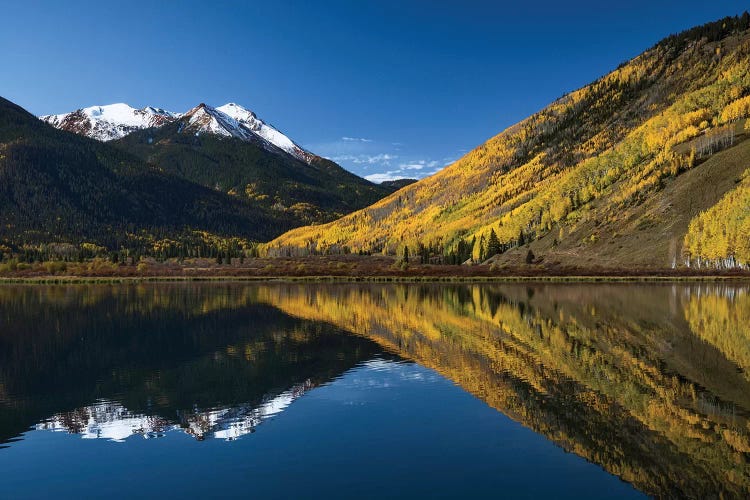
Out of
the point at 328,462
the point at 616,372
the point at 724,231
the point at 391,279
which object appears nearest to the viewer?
the point at 328,462

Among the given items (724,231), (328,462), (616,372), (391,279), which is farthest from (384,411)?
(724,231)

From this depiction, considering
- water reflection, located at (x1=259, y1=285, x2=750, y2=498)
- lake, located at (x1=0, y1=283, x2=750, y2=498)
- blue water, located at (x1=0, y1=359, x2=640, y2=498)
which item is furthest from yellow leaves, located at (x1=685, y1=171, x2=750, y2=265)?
blue water, located at (x1=0, y1=359, x2=640, y2=498)

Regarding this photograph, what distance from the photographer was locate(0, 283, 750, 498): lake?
20.1 m

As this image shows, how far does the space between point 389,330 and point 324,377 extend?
71.0 feet

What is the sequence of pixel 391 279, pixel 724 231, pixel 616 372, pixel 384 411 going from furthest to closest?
1. pixel 391 279
2. pixel 724 231
3. pixel 616 372
4. pixel 384 411

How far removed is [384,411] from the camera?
29641 mm

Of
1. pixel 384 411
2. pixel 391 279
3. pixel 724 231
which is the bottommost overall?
pixel 384 411

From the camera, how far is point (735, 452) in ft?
71.3

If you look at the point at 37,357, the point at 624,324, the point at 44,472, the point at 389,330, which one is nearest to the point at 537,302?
the point at 624,324

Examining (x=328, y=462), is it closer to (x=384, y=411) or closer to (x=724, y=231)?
(x=384, y=411)

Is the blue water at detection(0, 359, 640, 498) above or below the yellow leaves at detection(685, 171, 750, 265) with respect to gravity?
below

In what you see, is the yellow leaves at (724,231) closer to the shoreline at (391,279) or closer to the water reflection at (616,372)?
the shoreline at (391,279)

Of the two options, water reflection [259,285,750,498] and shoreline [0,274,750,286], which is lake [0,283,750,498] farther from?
shoreline [0,274,750,286]

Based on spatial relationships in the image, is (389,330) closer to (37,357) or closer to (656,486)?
(37,357)
